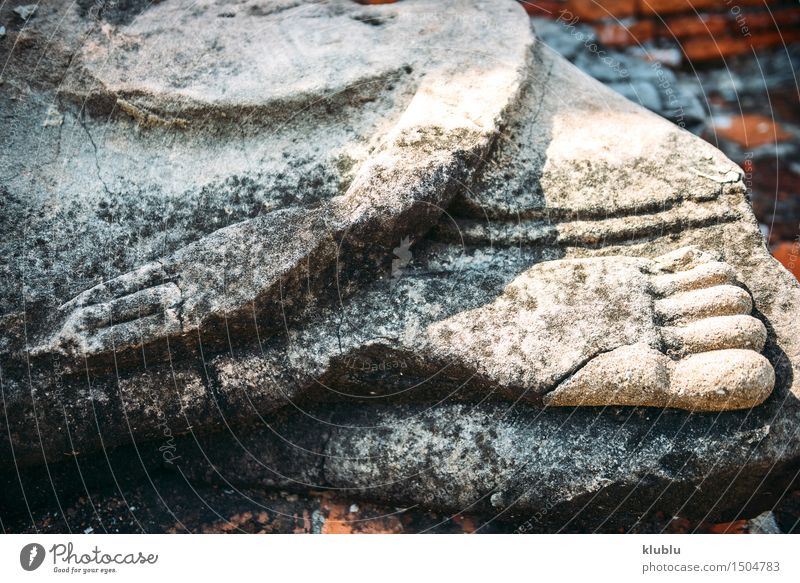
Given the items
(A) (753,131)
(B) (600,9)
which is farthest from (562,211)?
(B) (600,9)

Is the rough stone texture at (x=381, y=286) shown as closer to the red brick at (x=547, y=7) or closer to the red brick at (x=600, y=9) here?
the red brick at (x=547, y=7)

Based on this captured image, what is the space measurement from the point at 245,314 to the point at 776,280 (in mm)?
1416

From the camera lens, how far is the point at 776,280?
2.31 m

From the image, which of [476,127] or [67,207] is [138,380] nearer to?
[67,207]

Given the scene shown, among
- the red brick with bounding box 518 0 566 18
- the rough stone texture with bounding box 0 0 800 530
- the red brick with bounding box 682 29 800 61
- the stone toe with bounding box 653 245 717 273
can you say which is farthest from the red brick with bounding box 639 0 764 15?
the stone toe with bounding box 653 245 717 273

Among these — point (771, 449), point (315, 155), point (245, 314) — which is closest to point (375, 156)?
point (315, 155)

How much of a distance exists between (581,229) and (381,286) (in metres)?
0.58

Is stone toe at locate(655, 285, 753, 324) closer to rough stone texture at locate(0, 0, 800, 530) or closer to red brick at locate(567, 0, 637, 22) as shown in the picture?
rough stone texture at locate(0, 0, 800, 530)

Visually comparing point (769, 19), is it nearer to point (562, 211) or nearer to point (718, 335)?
point (562, 211)

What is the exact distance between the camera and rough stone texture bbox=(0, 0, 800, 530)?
6.91 ft

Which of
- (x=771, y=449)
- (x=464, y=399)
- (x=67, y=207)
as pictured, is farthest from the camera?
(x=67, y=207)

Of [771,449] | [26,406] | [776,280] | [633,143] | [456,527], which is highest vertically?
[633,143]
